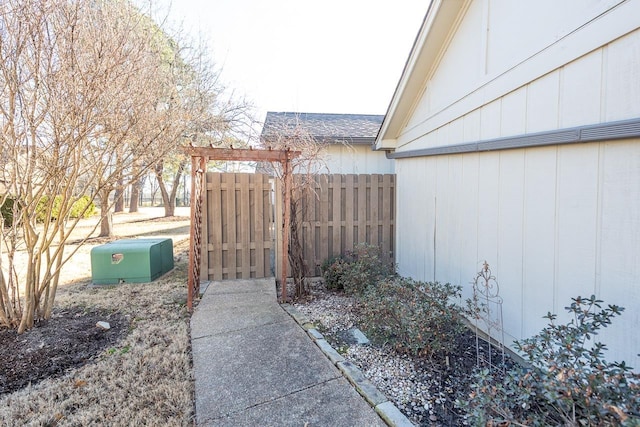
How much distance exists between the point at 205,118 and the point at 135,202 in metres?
14.9

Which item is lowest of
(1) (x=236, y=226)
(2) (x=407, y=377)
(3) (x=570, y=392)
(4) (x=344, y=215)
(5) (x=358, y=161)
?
(2) (x=407, y=377)

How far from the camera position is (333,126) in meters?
8.46

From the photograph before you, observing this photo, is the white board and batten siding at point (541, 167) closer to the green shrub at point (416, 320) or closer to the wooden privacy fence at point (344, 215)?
the green shrub at point (416, 320)

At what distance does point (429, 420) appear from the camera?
222 cm

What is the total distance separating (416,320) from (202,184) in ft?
11.6

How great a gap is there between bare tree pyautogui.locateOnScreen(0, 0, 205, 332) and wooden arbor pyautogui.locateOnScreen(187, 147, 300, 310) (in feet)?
2.75

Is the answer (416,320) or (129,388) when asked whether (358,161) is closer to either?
(416,320)

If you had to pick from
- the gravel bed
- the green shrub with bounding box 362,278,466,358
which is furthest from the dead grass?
the green shrub with bounding box 362,278,466,358

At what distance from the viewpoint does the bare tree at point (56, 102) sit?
309 centimetres

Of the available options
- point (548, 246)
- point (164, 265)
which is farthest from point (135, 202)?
point (548, 246)

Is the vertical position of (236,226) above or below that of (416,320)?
above

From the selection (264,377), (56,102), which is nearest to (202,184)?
(56,102)

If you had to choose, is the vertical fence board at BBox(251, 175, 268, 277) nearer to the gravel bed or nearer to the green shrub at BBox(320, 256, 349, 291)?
the green shrub at BBox(320, 256, 349, 291)

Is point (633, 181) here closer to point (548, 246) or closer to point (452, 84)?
point (548, 246)
